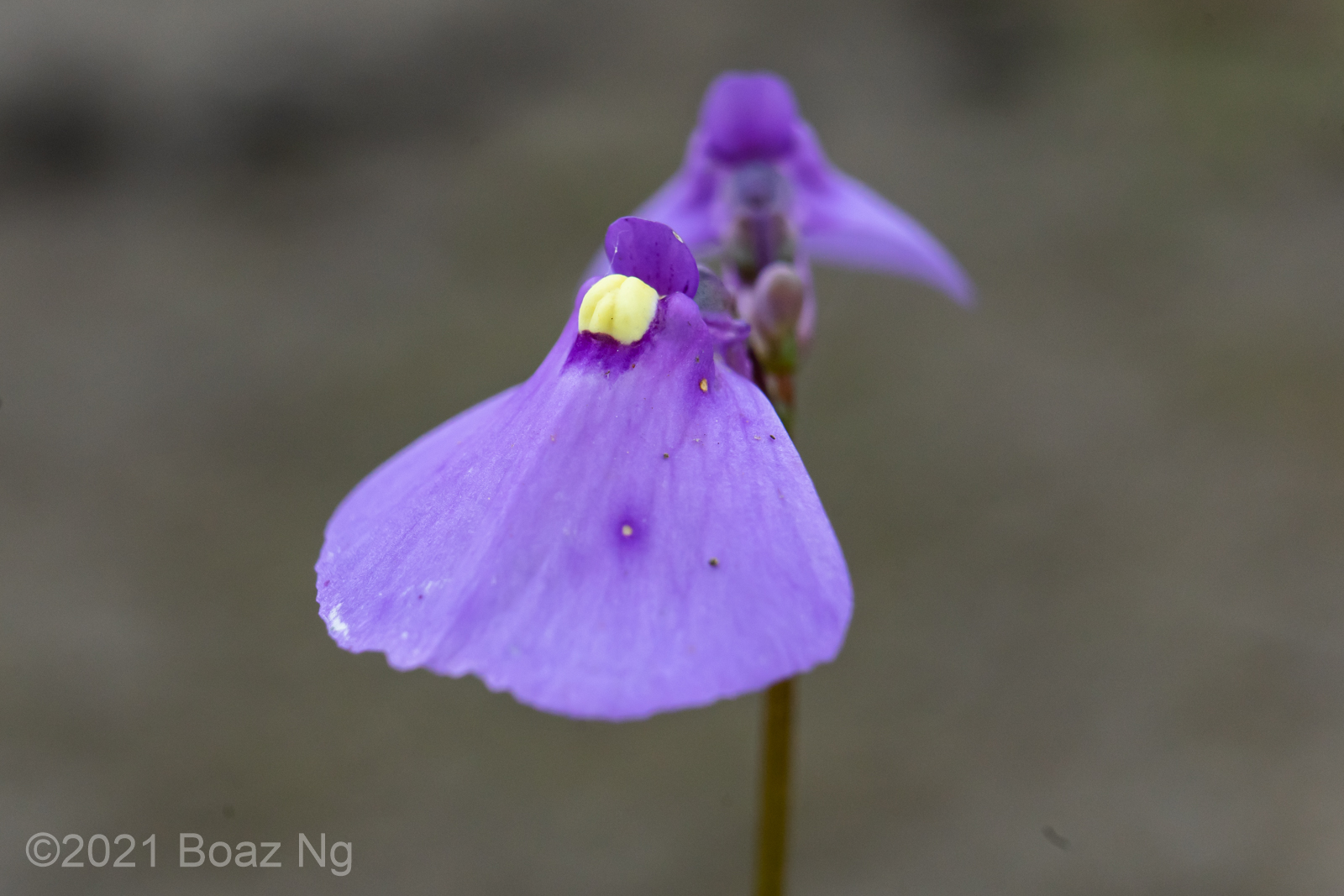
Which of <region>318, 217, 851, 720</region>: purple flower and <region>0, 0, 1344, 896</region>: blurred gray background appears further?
<region>0, 0, 1344, 896</region>: blurred gray background

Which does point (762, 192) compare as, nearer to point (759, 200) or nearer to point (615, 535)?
point (759, 200)

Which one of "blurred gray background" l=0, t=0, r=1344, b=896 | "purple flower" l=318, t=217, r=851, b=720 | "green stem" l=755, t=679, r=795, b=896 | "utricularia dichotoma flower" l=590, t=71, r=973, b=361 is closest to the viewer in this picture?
"purple flower" l=318, t=217, r=851, b=720

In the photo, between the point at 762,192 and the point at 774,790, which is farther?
the point at 762,192

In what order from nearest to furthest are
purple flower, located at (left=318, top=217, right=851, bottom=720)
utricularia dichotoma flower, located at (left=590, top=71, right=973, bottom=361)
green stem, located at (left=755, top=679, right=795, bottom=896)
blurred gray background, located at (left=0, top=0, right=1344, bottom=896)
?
purple flower, located at (left=318, top=217, right=851, bottom=720) → green stem, located at (left=755, top=679, right=795, bottom=896) → utricularia dichotoma flower, located at (left=590, top=71, right=973, bottom=361) → blurred gray background, located at (left=0, top=0, right=1344, bottom=896)

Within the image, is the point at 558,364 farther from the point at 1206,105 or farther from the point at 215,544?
the point at 1206,105

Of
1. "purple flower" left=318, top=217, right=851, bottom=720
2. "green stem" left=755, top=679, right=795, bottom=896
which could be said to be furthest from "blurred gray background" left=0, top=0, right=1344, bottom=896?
"purple flower" left=318, top=217, right=851, bottom=720

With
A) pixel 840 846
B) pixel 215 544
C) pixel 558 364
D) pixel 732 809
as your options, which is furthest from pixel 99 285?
pixel 558 364

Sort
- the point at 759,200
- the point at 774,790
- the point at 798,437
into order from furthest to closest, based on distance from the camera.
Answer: the point at 798,437
the point at 759,200
the point at 774,790

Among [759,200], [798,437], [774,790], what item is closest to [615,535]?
[774,790]

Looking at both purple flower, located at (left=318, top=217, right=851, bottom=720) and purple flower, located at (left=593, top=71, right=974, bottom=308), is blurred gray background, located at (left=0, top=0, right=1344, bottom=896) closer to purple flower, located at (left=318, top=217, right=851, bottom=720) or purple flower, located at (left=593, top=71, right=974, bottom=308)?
purple flower, located at (left=593, top=71, right=974, bottom=308)
